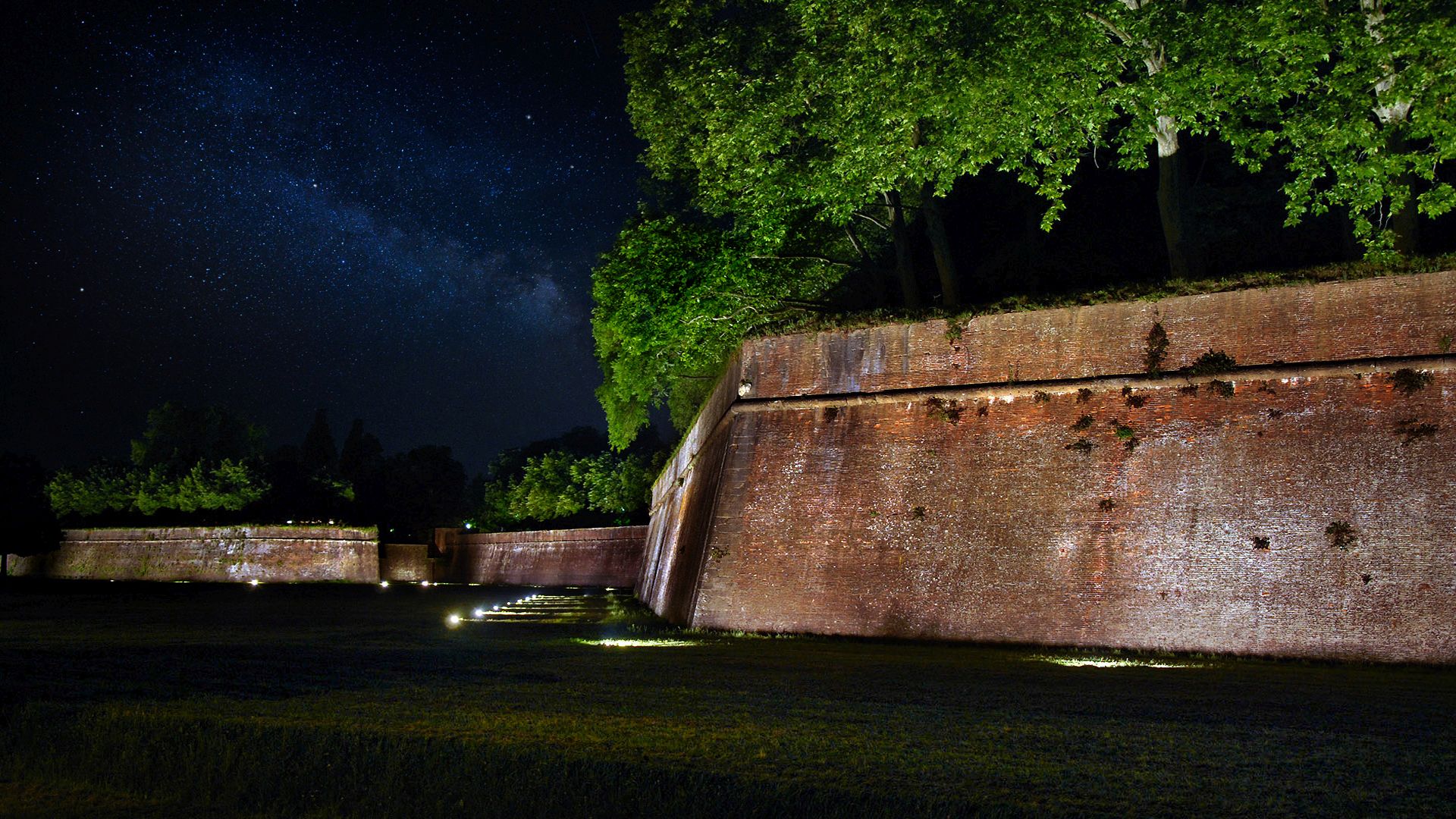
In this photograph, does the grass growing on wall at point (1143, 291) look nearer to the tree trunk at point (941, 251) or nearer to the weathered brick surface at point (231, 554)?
the tree trunk at point (941, 251)

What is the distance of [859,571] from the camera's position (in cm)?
1475

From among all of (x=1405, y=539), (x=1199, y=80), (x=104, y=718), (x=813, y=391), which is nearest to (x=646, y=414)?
(x=813, y=391)

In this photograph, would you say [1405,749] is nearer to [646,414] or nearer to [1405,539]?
[1405,539]

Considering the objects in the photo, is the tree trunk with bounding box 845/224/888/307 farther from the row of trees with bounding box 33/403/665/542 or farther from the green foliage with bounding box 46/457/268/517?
the green foliage with bounding box 46/457/268/517

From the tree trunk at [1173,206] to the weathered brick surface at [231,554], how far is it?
38.1 metres

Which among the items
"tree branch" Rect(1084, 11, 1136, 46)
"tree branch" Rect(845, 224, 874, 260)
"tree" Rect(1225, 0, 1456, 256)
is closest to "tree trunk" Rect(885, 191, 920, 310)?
"tree branch" Rect(845, 224, 874, 260)

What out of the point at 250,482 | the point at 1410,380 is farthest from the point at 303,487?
the point at 1410,380

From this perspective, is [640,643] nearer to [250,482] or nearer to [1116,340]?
[1116,340]

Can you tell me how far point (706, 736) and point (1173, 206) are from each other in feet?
44.2

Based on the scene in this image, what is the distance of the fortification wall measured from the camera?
1173cm

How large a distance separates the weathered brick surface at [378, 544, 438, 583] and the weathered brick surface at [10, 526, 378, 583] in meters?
1.36

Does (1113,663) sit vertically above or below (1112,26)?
below

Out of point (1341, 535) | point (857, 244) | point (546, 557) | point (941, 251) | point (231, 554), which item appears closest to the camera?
point (1341, 535)

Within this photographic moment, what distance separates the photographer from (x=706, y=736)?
6.48m
